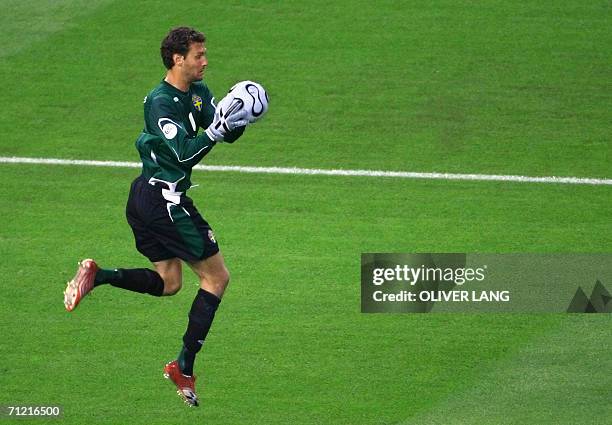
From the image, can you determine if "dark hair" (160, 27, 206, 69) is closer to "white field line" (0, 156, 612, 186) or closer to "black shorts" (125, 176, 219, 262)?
"black shorts" (125, 176, 219, 262)

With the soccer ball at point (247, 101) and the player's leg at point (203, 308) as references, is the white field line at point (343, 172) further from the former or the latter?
the soccer ball at point (247, 101)

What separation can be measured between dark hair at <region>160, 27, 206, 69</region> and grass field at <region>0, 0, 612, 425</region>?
2.49 meters

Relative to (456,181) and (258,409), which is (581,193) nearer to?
(456,181)

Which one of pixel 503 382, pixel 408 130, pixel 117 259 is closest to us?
pixel 503 382

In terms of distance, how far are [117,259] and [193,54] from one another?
325 centimetres

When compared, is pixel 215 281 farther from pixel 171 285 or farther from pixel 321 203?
pixel 321 203

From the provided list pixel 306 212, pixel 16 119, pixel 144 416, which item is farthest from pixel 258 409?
pixel 16 119

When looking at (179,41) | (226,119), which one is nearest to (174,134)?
(226,119)

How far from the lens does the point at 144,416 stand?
29.8ft

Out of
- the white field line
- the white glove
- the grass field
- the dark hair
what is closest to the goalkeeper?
the dark hair

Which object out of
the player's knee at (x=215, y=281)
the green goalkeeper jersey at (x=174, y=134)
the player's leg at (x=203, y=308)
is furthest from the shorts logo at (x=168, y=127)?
the player's knee at (x=215, y=281)

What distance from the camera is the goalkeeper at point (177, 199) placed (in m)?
8.95

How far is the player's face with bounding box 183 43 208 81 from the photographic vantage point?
897 centimetres

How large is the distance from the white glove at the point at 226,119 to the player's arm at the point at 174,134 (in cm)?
7
